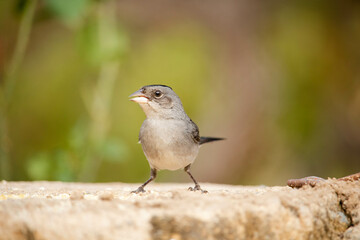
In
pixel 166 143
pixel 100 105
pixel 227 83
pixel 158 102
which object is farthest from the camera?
pixel 227 83

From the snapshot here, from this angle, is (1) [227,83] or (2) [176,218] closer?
(2) [176,218]

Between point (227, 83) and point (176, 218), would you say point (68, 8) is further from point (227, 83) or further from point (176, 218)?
point (176, 218)

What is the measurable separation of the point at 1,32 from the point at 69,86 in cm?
137

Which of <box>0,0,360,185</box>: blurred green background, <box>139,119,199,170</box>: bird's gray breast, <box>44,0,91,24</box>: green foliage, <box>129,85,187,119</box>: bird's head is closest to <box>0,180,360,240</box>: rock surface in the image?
<box>139,119,199,170</box>: bird's gray breast

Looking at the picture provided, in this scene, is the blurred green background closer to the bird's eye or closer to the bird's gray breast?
the bird's eye

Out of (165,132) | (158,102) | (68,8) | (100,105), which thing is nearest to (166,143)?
(165,132)

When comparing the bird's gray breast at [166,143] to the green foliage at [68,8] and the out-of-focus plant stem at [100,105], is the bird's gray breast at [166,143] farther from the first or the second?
the green foliage at [68,8]

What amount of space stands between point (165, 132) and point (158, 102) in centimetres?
29

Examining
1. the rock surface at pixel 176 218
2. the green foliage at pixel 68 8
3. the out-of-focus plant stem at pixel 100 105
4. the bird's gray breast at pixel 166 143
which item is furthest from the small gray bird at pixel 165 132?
the green foliage at pixel 68 8

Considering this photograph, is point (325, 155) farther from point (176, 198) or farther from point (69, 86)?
point (176, 198)

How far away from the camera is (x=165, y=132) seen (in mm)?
3779

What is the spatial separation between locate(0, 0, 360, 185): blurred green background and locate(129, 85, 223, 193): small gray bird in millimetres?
2698

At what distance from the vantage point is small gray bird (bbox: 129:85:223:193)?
3740 mm

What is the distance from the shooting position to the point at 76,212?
84.8 inches
